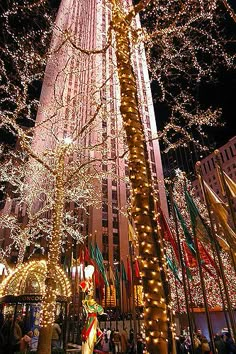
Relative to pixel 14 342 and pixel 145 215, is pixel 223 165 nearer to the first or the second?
pixel 14 342

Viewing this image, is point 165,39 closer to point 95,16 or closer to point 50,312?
point 50,312

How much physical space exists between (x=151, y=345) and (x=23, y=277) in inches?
350

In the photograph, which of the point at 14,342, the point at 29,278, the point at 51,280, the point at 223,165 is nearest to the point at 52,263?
the point at 51,280

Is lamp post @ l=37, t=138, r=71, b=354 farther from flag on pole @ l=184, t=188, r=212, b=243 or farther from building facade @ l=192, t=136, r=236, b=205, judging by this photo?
building facade @ l=192, t=136, r=236, b=205

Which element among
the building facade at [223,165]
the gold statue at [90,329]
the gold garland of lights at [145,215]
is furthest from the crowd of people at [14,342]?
the building facade at [223,165]

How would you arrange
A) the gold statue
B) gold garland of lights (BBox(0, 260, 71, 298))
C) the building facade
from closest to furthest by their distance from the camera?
1. the gold statue
2. gold garland of lights (BBox(0, 260, 71, 298))
3. the building facade

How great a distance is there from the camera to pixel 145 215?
3.43m

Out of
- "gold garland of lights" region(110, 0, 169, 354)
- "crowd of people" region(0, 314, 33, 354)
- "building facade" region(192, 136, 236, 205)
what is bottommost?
"crowd of people" region(0, 314, 33, 354)

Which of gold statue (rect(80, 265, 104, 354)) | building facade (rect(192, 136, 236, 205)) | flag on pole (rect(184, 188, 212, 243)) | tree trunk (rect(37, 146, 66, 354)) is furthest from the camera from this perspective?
building facade (rect(192, 136, 236, 205))

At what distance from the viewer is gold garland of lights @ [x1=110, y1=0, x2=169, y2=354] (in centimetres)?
287

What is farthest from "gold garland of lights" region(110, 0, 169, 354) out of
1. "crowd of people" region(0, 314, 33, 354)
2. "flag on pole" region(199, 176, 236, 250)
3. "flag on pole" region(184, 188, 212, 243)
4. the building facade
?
the building facade

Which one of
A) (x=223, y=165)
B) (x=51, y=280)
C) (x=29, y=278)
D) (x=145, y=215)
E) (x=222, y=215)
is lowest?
(x=145, y=215)

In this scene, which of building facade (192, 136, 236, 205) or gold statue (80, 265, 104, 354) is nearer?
gold statue (80, 265, 104, 354)

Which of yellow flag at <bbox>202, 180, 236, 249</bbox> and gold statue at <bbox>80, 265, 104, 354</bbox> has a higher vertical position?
yellow flag at <bbox>202, 180, 236, 249</bbox>
